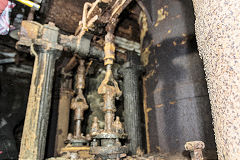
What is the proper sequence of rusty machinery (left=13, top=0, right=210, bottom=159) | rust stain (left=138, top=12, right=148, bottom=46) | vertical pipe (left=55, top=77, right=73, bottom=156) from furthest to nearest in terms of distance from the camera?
vertical pipe (left=55, top=77, right=73, bottom=156) < rust stain (left=138, top=12, right=148, bottom=46) < rusty machinery (left=13, top=0, right=210, bottom=159)

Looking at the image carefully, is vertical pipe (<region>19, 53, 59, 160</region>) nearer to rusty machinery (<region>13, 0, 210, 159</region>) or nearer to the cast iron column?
rusty machinery (<region>13, 0, 210, 159</region>)

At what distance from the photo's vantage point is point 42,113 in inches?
97.6

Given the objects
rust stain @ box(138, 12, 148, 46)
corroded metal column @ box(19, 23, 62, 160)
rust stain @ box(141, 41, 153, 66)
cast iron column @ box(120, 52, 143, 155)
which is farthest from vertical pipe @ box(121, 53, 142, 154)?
corroded metal column @ box(19, 23, 62, 160)

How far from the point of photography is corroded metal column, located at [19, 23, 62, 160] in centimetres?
233

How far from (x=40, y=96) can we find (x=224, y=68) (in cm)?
236

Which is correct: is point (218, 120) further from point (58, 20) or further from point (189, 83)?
point (58, 20)

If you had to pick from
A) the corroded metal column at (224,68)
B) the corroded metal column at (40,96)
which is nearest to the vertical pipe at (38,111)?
the corroded metal column at (40,96)

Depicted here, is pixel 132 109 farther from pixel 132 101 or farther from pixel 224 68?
pixel 224 68

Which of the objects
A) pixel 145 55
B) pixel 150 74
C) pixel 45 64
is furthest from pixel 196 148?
pixel 145 55

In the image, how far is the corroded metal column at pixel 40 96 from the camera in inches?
91.7

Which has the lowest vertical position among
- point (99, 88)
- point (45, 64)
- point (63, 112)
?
point (63, 112)

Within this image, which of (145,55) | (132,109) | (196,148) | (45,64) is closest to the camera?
(196,148)

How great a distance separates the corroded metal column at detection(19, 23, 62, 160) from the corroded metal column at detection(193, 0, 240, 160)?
2.20 m

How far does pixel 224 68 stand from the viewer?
3.05 feet
